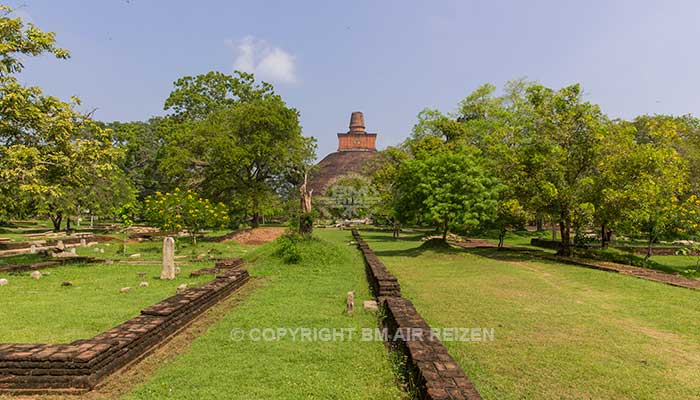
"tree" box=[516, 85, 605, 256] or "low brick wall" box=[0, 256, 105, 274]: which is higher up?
"tree" box=[516, 85, 605, 256]

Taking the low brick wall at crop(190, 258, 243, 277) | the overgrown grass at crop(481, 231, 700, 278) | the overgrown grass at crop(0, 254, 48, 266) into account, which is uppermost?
the overgrown grass at crop(481, 231, 700, 278)

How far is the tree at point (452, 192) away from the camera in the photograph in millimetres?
15523

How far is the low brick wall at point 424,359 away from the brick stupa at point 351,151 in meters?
59.3

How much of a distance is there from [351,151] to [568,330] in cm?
6699

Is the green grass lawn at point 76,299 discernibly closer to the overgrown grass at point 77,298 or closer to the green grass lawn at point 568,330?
the overgrown grass at point 77,298

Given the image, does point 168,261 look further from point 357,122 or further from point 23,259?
point 357,122

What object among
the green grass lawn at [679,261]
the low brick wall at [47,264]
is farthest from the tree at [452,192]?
the low brick wall at [47,264]

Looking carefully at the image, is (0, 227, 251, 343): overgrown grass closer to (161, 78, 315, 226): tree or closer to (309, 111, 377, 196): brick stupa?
(161, 78, 315, 226): tree

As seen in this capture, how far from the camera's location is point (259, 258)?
1299cm

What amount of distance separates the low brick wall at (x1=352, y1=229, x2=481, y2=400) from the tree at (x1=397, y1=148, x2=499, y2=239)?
9.58 metres

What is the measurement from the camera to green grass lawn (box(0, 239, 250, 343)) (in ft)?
18.6

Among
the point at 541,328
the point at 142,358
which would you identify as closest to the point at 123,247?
the point at 142,358

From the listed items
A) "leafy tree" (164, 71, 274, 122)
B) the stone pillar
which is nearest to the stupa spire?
"leafy tree" (164, 71, 274, 122)

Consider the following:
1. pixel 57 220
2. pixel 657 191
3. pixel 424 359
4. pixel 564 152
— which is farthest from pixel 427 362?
pixel 57 220
